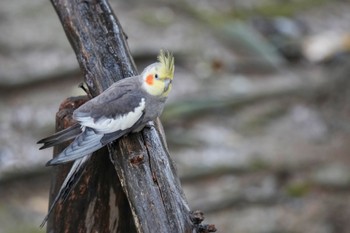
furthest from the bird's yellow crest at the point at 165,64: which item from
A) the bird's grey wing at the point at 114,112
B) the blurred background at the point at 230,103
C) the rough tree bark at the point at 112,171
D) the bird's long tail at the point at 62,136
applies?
the blurred background at the point at 230,103

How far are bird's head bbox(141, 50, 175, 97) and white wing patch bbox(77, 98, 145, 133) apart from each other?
0.20 feet

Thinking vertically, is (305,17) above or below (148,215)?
above

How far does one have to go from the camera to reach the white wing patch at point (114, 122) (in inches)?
96.6

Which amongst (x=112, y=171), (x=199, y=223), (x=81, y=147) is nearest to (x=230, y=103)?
(x=112, y=171)

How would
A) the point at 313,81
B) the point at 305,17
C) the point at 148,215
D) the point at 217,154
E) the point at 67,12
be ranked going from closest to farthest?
the point at 148,215 < the point at 67,12 < the point at 217,154 < the point at 313,81 < the point at 305,17

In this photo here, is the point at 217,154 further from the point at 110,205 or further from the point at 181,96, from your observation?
the point at 110,205

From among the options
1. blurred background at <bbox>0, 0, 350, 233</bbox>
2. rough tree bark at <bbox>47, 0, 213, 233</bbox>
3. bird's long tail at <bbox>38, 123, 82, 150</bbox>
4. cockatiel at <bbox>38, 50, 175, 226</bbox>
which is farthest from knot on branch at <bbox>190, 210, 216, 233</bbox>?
blurred background at <bbox>0, 0, 350, 233</bbox>

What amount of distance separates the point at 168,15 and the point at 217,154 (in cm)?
176

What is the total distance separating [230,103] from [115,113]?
411 centimetres

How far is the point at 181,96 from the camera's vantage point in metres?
6.40

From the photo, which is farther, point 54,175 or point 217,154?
point 217,154

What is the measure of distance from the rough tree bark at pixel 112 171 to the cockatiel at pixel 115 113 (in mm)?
74

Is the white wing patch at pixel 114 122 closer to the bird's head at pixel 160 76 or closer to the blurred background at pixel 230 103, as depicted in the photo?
the bird's head at pixel 160 76

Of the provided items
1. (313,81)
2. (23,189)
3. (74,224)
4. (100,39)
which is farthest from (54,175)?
(313,81)
